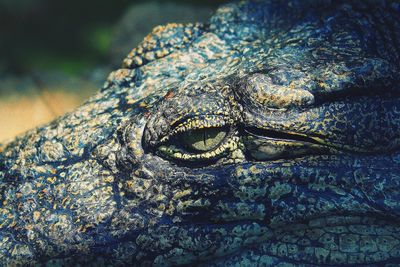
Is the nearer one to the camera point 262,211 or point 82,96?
point 262,211

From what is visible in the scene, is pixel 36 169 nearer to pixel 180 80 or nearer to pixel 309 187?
pixel 180 80

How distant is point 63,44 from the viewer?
6.12 metres

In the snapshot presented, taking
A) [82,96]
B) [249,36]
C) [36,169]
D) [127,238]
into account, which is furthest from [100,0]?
[127,238]

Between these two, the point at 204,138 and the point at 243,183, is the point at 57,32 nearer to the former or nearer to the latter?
the point at 204,138

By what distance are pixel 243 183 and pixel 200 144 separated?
0.28 m

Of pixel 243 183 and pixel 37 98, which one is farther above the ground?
pixel 37 98

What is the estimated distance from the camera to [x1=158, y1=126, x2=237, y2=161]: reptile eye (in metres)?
2.62

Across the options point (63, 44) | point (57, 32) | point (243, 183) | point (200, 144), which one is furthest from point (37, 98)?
point (243, 183)

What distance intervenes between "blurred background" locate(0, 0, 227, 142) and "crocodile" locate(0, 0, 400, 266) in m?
2.57

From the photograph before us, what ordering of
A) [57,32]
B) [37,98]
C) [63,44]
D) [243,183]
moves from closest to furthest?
[243,183] → [37,98] → [63,44] → [57,32]

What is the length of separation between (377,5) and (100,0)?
4.02 m

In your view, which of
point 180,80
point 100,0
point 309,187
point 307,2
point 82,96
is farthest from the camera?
point 100,0

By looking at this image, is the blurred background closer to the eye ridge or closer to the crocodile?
the crocodile

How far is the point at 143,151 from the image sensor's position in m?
2.68
